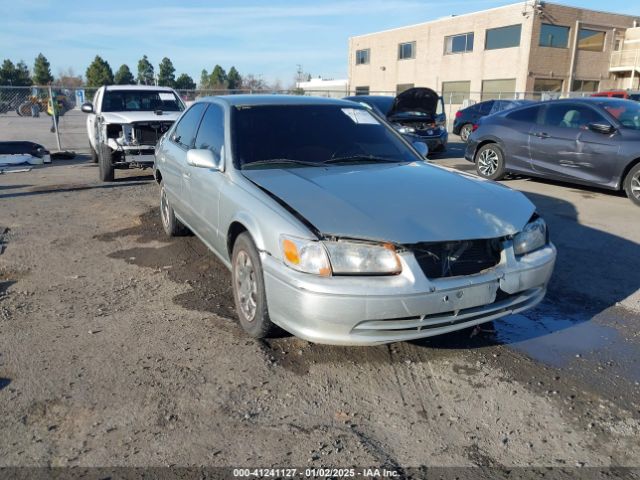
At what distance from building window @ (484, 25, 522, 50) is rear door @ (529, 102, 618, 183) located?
1083 inches

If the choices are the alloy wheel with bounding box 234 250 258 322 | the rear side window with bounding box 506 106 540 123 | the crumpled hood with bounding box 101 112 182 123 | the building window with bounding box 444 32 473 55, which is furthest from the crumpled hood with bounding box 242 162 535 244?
the building window with bounding box 444 32 473 55

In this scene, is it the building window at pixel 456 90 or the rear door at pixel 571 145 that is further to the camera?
the building window at pixel 456 90

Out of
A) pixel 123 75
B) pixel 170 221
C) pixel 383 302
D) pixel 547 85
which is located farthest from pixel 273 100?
pixel 123 75

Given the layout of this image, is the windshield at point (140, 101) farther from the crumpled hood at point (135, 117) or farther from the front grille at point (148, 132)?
the front grille at point (148, 132)

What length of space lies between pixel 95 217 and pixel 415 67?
37.5 metres

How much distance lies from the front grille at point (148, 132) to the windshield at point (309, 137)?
5.86m

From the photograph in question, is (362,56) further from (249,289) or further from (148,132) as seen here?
(249,289)

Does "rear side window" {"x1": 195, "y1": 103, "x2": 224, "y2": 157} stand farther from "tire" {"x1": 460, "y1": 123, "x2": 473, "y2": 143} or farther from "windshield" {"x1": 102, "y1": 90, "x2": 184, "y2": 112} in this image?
"tire" {"x1": 460, "y1": 123, "x2": 473, "y2": 143}

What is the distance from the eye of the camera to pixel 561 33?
33.3 metres

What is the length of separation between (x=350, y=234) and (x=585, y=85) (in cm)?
3858

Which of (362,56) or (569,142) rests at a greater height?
(362,56)

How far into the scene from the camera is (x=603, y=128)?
7.83 m

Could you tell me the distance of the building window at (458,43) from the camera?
3616cm

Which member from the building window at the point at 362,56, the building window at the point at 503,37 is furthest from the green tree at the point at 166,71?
the building window at the point at 503,37
